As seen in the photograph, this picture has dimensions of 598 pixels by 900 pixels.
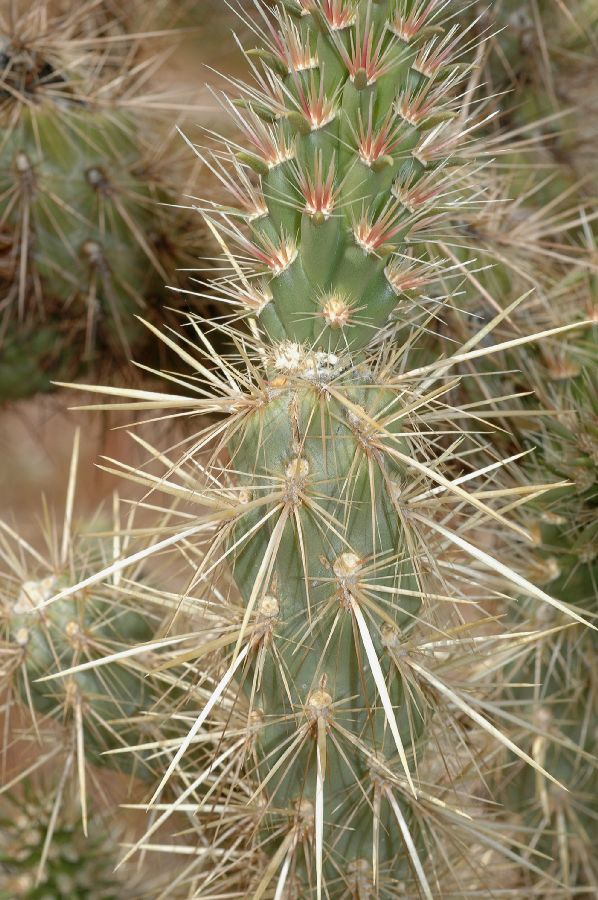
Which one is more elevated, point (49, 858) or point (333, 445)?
point (333, 445)

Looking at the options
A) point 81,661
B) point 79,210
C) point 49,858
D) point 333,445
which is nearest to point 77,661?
point 81,661

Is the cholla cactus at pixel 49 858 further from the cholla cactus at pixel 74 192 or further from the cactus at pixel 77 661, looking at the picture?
the cholla cactus at pixel 74 192

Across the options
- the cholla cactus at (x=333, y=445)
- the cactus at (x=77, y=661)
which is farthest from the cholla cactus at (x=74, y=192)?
the cholla cactus at (x=333, y=445)

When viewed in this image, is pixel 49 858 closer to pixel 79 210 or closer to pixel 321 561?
pixel 321 561

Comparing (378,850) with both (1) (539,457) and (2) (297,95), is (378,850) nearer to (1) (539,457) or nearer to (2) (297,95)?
(1) (539,457)

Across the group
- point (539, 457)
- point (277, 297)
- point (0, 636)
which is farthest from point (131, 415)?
point (277, 297)

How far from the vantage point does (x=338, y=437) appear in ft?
2.72

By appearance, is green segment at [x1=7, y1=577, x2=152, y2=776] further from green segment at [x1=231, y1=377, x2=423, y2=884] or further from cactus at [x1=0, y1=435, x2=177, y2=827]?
green segment at [x1=231, y1=377, x2=423, y2=884]

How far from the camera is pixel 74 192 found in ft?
4.92

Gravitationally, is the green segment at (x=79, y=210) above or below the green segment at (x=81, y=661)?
above

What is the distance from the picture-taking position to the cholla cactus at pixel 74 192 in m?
1.46

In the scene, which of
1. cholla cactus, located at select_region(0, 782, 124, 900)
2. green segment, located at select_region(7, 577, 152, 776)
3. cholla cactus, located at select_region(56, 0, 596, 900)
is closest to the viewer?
cholla cactus, located at select_region(56, 0, 596, 900)

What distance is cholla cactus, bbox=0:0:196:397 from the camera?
57.6 inches

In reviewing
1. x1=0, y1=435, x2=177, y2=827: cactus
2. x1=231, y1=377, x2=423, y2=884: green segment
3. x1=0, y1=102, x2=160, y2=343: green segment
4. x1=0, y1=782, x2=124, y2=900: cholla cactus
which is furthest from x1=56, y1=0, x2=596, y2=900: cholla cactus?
x1=0, y1=102, x2=160, y2=343: green segment
